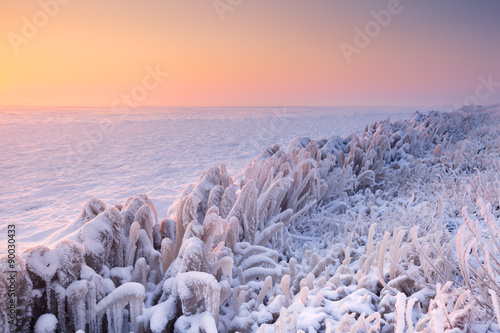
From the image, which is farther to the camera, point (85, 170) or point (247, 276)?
point (85, 170)

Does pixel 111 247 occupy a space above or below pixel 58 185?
above

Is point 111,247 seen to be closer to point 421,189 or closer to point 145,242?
point 145,242

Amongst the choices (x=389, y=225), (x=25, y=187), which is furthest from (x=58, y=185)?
(x=389, y=225)

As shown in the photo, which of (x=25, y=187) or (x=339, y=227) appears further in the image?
(x=25, y=187)

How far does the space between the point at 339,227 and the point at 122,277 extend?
6.09 feet

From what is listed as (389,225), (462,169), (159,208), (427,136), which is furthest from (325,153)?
(427,136)

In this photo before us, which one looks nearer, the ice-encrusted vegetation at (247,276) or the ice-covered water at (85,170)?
the ice-encrusted vegetation at (247,276)

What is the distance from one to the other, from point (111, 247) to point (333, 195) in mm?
2580

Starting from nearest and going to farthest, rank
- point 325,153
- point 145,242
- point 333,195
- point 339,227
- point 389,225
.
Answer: point 145,242, point 389,225, point 339,227, point 333,195, point 325,153

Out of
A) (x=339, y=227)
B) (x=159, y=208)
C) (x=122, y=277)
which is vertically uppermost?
(x=122, y=277)

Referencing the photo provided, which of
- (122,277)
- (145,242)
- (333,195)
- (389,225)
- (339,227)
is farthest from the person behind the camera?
(333,195)

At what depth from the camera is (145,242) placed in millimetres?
1676

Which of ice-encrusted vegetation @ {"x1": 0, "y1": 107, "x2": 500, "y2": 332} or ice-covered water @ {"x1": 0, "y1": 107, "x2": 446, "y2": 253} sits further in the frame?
ice-covered water @ {"x1": 0, "y1": 107, "x2": 446, "y2": 253}

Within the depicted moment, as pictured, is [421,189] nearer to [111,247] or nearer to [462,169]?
[462,169]
